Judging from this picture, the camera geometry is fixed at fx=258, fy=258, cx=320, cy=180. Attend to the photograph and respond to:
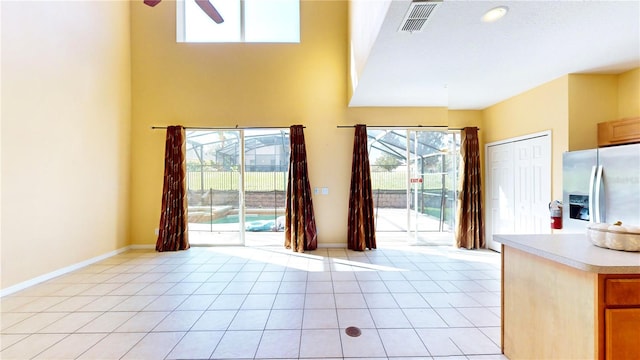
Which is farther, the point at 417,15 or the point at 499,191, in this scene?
the point at 499,191

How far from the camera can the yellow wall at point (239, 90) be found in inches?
189

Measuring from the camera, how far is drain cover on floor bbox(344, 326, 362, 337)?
2.19 m

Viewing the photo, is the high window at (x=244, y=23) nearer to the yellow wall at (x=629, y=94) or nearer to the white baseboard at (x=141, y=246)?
the white baseboard at (x=141, y=246)

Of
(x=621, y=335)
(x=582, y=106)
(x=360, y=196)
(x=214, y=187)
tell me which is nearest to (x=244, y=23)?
(x=214, y=187)

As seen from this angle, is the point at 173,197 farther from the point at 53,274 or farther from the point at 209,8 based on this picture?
the point at 209,8

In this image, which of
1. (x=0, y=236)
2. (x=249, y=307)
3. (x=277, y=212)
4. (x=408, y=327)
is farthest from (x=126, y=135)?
(x=408, y=327)

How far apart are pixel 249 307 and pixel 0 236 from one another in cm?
292

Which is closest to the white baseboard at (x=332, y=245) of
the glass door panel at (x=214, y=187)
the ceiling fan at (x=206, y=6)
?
the glass door panel at (x=214, y=187)

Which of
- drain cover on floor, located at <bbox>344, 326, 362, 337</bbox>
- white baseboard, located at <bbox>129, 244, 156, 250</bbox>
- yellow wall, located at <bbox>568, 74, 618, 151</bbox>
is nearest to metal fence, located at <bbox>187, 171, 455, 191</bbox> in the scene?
white baseboard, located at <bbox>129, 244, 156, 250</bbox>

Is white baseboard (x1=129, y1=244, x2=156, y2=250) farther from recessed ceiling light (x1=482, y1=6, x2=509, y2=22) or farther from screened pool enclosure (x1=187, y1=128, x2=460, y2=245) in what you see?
recessed ceiling light (x1=482, y1=6, x2=509, y2=22)

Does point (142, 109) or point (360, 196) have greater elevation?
point (142, 109)

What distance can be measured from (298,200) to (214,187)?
1.74 m

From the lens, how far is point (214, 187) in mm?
5039

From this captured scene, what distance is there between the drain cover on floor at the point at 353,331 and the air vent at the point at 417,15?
267 cm
